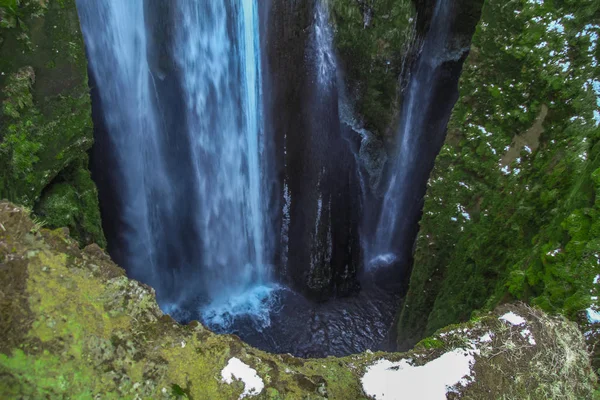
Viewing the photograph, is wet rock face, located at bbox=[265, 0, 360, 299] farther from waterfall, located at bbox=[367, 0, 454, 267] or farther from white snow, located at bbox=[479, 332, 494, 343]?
white snow, located at bbox=[479, 332, 494, 343]

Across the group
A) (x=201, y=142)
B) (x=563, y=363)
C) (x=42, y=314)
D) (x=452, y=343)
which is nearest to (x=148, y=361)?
(x=42, y=314)

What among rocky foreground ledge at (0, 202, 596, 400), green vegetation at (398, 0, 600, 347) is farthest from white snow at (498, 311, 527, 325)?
green vegetation at (398, 0, 600, 347)

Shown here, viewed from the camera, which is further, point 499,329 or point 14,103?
point 14,103

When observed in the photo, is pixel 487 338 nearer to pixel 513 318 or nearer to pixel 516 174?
pixel 513 318

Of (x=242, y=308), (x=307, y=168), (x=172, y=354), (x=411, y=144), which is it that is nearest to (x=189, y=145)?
(x=307, y=168)

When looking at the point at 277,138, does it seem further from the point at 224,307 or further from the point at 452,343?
the point at 452,343

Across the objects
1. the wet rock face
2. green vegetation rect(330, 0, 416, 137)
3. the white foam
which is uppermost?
green vegetation rect(330, 0, 416, 137)
